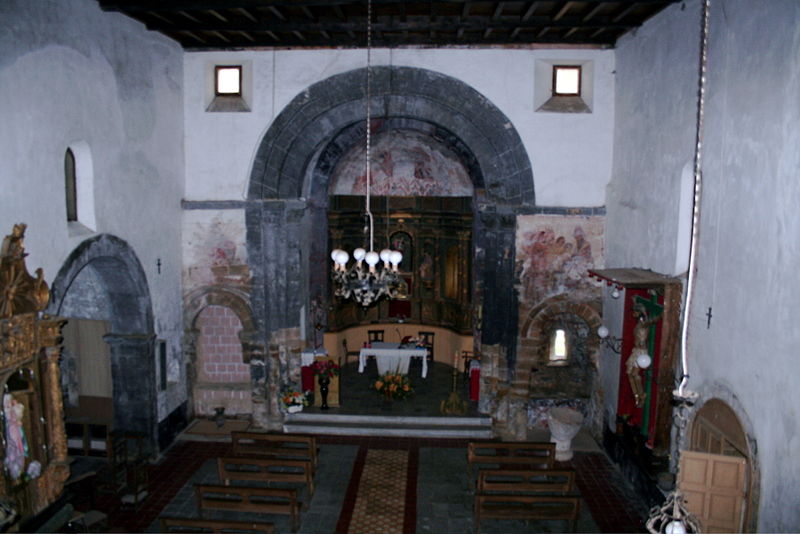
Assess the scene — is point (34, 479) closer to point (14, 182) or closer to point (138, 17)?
point (14, 182)

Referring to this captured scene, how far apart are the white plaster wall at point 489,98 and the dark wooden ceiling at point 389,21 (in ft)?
1.08

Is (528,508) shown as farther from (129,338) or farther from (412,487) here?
(129,338)

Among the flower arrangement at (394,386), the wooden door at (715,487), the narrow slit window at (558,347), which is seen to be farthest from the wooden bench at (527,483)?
the flower arrangement at (394,386)

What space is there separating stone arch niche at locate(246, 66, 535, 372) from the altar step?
1.89 m

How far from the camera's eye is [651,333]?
1141 centimetres

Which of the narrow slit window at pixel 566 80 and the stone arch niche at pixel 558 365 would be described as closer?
the narrow slit window at pixel 566 80


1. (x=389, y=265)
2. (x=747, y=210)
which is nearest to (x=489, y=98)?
(x=389, y=265)

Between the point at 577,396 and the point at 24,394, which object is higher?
the point at 24,394

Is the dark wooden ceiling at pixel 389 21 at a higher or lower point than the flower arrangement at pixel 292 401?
higher

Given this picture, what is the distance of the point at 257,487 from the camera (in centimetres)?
1041

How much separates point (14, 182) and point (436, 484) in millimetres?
8873

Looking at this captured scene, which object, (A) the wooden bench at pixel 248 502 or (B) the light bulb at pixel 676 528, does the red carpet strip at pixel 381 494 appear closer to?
(A) the wooden bench at pixel 248 502

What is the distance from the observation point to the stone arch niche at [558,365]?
14688mm

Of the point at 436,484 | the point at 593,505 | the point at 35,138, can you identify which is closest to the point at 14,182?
the point at 35,138
